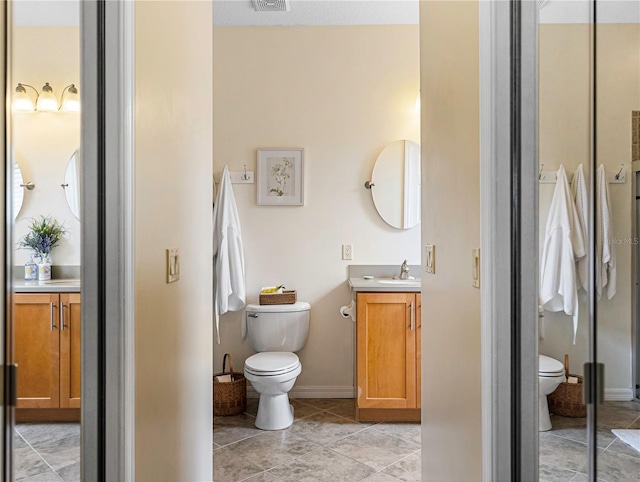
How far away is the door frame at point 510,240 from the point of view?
1.18 metres

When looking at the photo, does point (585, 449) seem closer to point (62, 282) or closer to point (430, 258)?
point (430, 258)

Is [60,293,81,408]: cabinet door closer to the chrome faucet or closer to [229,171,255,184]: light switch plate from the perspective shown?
[229,171,255,184]: light switch plate

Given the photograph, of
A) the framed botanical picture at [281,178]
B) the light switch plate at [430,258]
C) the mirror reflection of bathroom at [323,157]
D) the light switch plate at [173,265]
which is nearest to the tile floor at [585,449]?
the light switch plate at [430,258]

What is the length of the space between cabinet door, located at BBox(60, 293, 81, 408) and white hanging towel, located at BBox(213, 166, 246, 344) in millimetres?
2088

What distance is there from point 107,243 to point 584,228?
42.4 inches

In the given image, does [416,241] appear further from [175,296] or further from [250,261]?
[175,296]

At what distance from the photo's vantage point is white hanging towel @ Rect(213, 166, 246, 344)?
325 centimetres

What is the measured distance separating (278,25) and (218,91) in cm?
66

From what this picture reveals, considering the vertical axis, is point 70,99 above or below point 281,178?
below

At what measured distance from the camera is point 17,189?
85cm

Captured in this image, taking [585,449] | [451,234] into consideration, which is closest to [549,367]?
[585,449]

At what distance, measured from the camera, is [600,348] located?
872mm

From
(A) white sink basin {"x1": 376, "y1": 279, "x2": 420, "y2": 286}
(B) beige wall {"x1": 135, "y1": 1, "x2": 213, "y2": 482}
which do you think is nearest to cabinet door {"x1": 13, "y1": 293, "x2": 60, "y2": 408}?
(B) beige wall {"x1": 135, "y1": 1, "x2": 213, "y2": 482}

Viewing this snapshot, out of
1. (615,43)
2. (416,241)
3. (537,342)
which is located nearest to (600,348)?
(537,342)
